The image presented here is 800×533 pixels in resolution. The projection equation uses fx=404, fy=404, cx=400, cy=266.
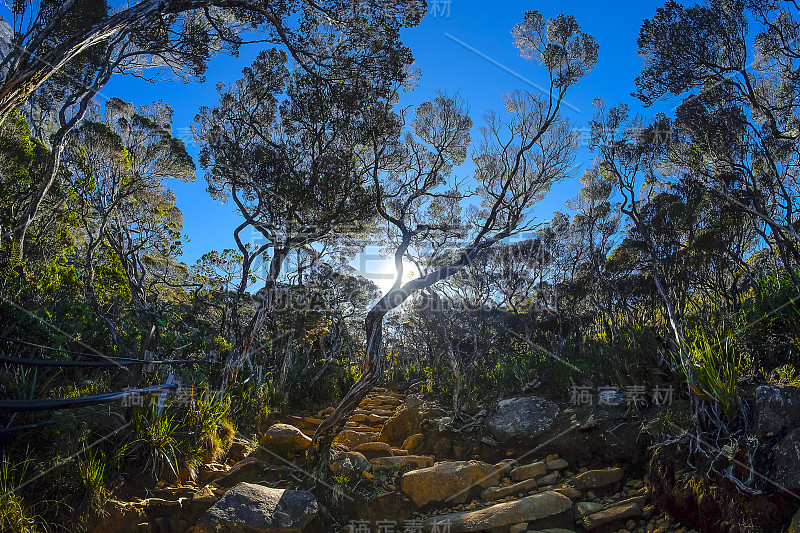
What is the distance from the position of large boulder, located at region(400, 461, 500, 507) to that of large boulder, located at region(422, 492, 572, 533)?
51 cm

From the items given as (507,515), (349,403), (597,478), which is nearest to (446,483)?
(507,515)

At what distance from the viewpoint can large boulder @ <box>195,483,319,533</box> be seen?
3934 mm

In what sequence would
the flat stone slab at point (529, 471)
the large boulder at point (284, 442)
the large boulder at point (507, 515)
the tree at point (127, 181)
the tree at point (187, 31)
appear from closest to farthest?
the tree at point (187, 31) < the large boulder at point (507, 515) < the flat stone slab at point (529, 471) < the large boulder at point (284, 442) < the tree at point (127, 181)

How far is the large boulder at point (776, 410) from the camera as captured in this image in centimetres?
336

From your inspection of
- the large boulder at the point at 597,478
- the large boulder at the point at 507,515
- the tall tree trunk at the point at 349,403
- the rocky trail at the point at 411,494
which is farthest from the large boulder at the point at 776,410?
the tall tree trunk at the point at 349,403

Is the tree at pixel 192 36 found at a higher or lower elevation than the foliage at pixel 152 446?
higher

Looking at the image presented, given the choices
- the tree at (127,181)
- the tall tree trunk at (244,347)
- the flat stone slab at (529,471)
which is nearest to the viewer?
the flat stone slab at (529,471)

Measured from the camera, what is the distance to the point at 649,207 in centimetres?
1033

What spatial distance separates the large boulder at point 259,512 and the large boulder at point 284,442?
109 centimetres

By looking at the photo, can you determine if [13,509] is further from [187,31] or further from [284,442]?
[187,31]

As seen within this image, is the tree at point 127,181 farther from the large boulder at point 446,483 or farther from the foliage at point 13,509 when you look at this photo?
the large boulder at point 446,483

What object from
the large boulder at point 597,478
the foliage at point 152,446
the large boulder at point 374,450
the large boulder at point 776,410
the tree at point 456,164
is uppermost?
the tree at point 456,164

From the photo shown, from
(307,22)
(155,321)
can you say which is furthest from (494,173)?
(155,321)

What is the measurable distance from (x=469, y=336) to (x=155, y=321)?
357 inches
